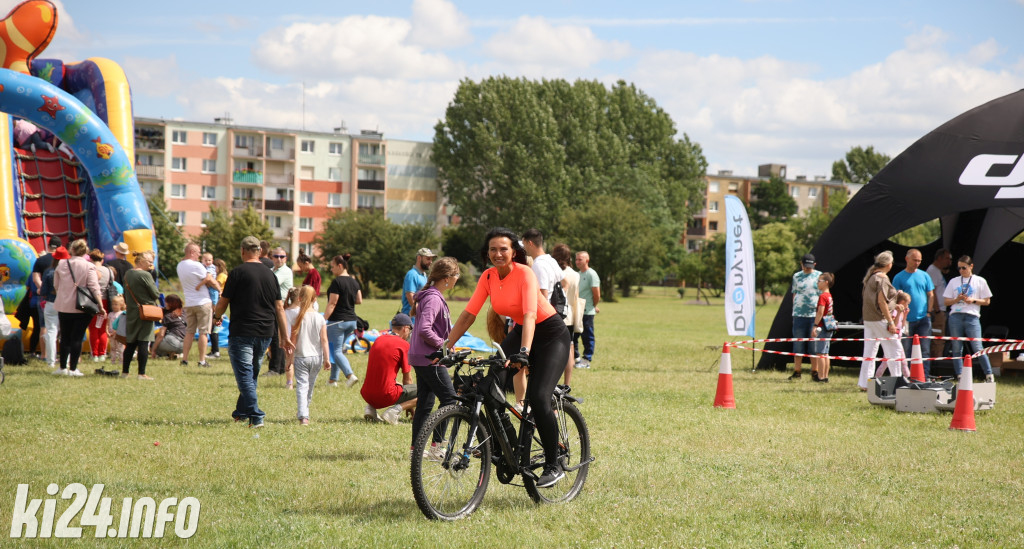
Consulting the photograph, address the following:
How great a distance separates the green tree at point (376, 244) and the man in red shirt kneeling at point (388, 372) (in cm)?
4454

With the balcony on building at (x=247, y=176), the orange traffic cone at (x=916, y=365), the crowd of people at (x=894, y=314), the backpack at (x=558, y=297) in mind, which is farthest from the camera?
the balcony on building at (x=247, y=176)

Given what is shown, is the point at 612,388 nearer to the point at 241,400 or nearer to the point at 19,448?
the point at 241,400

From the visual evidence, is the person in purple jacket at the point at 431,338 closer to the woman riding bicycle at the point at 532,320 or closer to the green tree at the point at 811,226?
the woman riding bicycle at the point at 532,320

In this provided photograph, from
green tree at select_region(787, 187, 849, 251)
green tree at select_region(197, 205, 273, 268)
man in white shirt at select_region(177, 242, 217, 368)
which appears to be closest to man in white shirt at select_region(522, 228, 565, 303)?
man in white shirt at select_region(177, 242, 217, 368)

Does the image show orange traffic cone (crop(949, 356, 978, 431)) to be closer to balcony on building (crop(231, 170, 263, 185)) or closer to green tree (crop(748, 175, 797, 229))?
balcony on building (crop(231, 170, 263, 185))

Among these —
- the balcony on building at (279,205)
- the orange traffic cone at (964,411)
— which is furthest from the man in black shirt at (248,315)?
the balcony on building at (279,205)

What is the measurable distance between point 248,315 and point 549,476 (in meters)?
4.39

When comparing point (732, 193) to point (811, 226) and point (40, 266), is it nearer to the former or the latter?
point (811, 226)

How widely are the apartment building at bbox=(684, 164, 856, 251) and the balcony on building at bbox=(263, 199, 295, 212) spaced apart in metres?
47.5

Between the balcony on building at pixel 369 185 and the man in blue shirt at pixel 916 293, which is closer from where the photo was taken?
the man in blue shirt at pixel 916 293

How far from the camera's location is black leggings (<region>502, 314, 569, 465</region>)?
593 centimetres

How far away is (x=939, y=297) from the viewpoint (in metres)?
15.5

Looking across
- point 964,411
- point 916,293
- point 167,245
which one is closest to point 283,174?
point 167,245

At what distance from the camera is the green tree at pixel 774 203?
100438 mm
